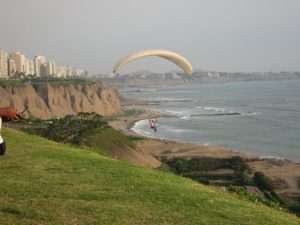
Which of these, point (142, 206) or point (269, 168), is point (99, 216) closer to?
point (142, 206)

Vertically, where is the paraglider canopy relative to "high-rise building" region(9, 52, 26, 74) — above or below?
below

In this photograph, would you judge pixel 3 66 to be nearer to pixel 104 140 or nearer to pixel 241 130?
pixel 241 130

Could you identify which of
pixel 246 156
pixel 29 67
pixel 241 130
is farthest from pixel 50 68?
pixel 246 156

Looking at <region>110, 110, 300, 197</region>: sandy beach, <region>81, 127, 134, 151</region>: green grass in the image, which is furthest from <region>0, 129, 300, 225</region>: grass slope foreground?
<region>110, 110, 300, 197</region>: sandy beach

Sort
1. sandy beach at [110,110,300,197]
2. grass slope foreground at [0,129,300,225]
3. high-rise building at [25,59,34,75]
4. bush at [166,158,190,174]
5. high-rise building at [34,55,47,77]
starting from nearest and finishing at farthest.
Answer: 1. grass slope foreground at [0,129,300,225]
2. sandy beach at [110,110,300,197]
3. bush at [166,158,190,174]
4. high-rise building at [25,59,34,75]
5. high-rise building at [34,55,47,77]

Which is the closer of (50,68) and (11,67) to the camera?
(11,67)

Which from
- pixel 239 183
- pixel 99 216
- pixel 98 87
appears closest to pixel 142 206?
pixel 99 216

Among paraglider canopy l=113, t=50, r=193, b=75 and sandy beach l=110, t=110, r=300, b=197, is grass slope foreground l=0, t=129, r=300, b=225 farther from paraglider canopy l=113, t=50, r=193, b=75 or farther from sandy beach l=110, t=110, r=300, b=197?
sandy beach l=110, t=110, r=300, b=197
